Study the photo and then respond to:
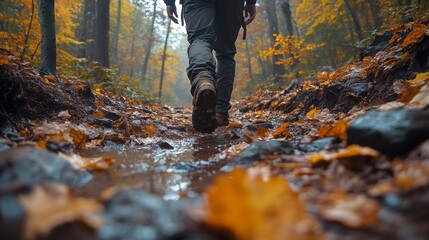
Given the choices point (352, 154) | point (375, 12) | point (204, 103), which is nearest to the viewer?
point (352, 154)

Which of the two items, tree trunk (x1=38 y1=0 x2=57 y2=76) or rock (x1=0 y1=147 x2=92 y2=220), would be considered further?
tree trunk (x1=38 y1=0 x2=57 y2=76)

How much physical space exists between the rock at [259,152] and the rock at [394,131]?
0.30m

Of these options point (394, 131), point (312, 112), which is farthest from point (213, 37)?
point (394, 131)

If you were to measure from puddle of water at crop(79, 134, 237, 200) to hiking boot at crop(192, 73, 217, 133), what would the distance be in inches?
18.7

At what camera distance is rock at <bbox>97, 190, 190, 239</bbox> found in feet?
1.80

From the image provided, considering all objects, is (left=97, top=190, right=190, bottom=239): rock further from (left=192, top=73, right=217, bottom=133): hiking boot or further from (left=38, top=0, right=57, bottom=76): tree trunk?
(left=38, top=0, right=57, bottom=76): tree trunk

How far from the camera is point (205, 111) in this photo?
2.40 meters

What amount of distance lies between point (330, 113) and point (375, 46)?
1835mm

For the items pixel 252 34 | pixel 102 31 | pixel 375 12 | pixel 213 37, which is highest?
pixel 252 34

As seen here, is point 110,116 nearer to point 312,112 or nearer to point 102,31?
point 312,112

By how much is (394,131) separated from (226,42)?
8.36 feet

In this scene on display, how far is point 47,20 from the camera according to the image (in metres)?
3.25

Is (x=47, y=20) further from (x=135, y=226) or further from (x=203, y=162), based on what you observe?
(x=135, y=226)

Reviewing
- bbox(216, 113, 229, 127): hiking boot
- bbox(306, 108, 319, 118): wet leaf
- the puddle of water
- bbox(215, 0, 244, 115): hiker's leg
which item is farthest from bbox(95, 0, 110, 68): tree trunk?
the puddle of water
